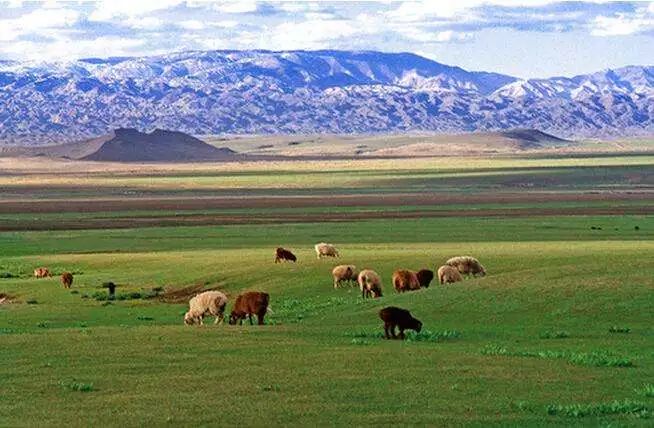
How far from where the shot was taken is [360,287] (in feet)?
133

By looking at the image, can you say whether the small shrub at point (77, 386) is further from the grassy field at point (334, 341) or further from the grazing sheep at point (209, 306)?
the grazing sheep at point (209, 306)

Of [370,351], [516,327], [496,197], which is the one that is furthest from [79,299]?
[496,197]

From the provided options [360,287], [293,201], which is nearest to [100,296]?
[360,287]

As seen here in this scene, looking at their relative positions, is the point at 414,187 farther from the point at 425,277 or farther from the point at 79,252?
the point at 425,277

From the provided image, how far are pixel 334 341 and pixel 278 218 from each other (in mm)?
63841

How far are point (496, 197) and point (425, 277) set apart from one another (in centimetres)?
7558

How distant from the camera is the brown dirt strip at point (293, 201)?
107 m

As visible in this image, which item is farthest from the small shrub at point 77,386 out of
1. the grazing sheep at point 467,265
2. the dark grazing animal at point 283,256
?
the dark grazing animal at point 283,256

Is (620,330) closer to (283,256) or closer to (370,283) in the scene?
(370,283)

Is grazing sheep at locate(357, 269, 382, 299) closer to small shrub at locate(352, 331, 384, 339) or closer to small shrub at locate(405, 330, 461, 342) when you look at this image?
small shrub at locate(352, 331, 384, 339)

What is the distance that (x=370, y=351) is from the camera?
24.6m

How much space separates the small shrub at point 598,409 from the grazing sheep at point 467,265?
23.5 m

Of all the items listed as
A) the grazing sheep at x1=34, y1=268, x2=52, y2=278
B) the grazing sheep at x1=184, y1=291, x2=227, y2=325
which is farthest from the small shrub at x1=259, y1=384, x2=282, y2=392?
the grazing sheep at x1=34, y1=268, x2=52, y2=278

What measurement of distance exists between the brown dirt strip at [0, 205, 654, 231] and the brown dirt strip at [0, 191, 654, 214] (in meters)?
11.9
